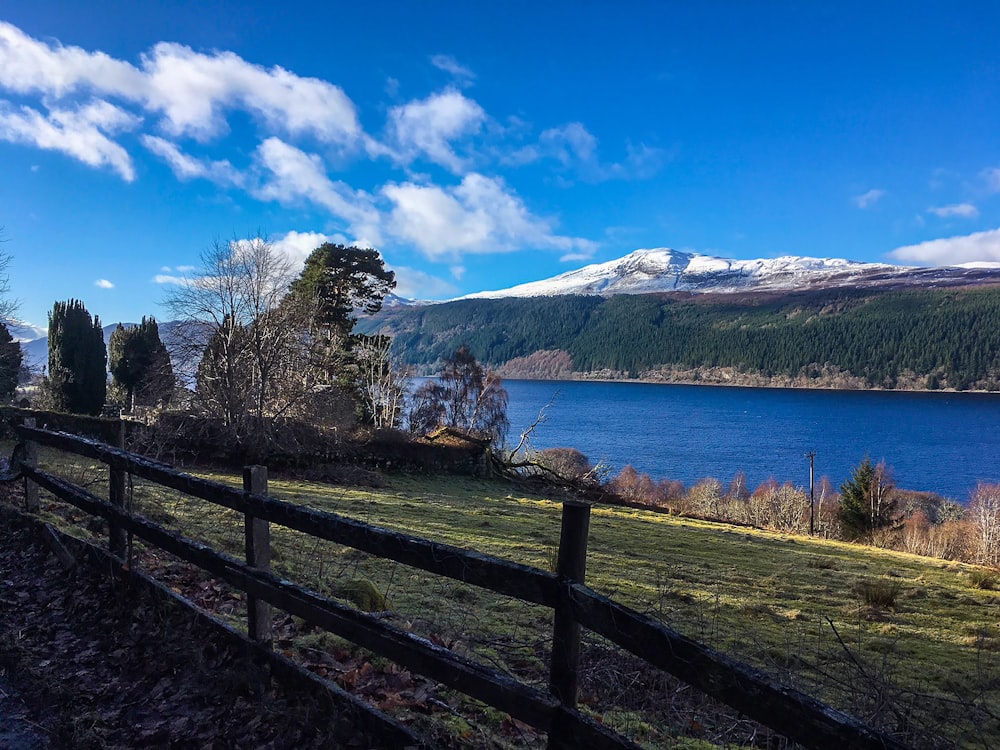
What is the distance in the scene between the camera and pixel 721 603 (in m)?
9.96

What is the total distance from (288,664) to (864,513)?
158 ft

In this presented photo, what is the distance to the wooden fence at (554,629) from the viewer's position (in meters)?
2.07

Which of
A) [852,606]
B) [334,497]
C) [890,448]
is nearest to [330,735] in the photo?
[852,606]

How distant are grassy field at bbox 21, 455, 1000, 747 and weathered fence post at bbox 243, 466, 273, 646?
752mm

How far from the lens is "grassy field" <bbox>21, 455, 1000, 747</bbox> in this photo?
554 cm

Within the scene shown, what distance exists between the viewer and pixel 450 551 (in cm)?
307

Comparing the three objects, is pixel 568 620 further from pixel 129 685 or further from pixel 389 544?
pixel 129 685

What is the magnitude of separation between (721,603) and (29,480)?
32.7 feet

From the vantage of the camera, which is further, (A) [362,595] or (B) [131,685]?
(A) [362,595]

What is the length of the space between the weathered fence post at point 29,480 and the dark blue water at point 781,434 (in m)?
67.8

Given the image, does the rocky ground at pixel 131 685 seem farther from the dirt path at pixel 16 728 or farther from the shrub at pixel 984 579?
the shrub at pixel 984 579

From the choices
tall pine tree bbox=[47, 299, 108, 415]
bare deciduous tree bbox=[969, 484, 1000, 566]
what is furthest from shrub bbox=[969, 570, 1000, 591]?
tall pine tree bbox=[47, 299, 108, 415]

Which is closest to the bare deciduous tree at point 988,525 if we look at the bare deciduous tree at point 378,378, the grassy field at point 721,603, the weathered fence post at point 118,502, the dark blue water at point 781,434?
the dark blue water at point 781,434

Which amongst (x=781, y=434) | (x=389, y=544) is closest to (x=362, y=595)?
(x=389, y=544)
